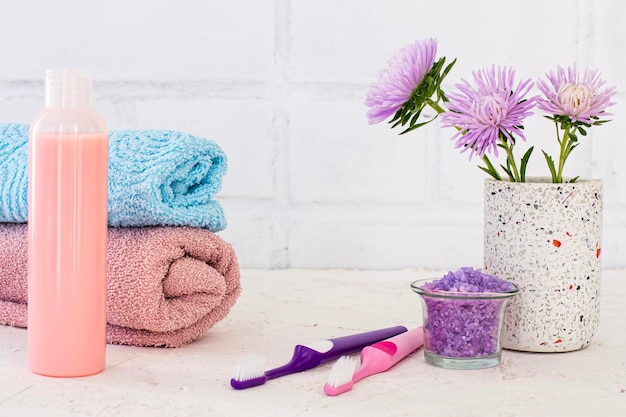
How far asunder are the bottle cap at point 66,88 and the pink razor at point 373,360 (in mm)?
282

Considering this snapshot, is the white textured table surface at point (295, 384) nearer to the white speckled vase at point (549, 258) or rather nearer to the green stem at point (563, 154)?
the white speckled vase at point (549, 258)

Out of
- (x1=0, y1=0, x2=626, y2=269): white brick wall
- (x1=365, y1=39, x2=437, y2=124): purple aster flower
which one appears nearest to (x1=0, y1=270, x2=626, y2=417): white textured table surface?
(x1=365, y1=39, x2=437, y2=124): purple aster flower

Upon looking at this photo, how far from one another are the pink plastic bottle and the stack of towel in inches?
3.0

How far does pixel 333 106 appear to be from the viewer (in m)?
1.24

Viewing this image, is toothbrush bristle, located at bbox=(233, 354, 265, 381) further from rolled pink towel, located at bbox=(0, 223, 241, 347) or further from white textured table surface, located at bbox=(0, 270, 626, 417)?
rolled pink towel, located at bbox=(0, 223, 241, 347)

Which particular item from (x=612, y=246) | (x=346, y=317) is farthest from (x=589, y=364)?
(x=612, y=246)

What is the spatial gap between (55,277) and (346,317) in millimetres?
367

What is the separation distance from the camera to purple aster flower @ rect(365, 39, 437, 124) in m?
0.71

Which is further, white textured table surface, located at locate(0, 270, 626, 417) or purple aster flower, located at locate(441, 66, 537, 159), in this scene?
purple aster flower, located at locate(441, 66, 537, 159)

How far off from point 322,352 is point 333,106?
604 millimetres

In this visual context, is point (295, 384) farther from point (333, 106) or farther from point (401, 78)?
point (333, 106)

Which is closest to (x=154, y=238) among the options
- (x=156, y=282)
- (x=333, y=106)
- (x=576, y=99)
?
(x=156, y=282)

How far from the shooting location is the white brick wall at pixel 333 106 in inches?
48.2

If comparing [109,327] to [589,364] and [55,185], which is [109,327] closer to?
[55,185]
